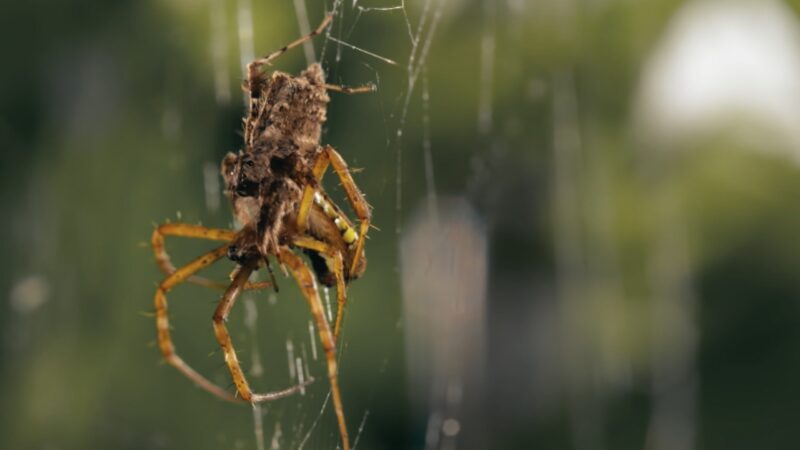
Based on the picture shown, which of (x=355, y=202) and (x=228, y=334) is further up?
(x=355, y=202)

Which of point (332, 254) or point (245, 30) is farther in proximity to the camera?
point (245, 30)

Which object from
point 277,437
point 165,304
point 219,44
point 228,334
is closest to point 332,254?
point 228,334

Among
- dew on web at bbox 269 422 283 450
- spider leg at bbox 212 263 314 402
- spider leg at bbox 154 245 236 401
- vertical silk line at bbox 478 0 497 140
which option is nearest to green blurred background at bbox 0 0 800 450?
vertical silk line at bbox 478 0 497 140

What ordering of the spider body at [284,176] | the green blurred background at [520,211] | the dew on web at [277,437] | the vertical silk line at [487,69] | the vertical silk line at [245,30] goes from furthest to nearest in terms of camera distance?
the vertical silk line at [487,69], the green blurred background at [520,211], the vertical silk line at [245,30], the dew on web at [277,437], the spider body at [284,176]

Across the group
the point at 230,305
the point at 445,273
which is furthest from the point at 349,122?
the point at 445,273

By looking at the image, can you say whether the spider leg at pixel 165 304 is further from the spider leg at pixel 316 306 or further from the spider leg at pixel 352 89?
the spider leg at pixel 352 89

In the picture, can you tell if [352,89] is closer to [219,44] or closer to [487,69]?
[219,44]

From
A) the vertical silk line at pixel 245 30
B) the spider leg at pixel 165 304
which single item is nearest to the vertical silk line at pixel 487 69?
the vertical silk line at pixel 245 30

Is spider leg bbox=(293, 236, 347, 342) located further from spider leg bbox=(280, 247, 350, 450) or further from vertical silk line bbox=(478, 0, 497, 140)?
vertical silk line bbox=(478, 0, 497, 140)
